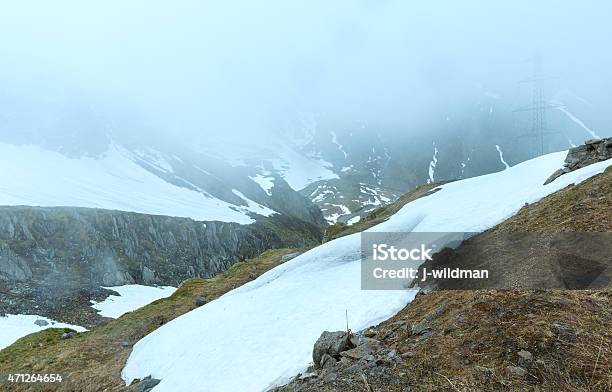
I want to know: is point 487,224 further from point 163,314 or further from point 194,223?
point 194,223

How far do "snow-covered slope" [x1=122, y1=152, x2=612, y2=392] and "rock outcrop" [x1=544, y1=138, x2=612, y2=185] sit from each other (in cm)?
123

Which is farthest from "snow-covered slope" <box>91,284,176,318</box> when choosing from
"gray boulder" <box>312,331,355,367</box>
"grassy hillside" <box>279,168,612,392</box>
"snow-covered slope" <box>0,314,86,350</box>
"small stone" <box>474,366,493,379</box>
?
"small stone" <box>474,366,493,379</box>

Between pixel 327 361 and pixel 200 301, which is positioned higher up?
pixel 327 361

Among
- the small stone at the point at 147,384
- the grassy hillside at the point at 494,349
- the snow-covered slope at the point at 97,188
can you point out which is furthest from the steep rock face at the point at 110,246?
the grassy hillside at the point at 494,349

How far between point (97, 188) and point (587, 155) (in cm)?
15215

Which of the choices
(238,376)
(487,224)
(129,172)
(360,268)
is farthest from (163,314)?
(129,172)

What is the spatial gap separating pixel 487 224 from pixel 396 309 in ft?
29.6

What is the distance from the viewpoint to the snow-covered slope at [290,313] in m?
15.7

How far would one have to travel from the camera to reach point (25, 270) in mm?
79375

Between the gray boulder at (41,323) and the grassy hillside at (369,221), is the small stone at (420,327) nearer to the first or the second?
the grassy hillside at (369,221)

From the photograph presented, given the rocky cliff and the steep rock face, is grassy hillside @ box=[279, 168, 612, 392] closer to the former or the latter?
the rocky cliff

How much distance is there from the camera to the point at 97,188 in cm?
15062

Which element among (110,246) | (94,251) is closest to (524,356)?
(94,251)

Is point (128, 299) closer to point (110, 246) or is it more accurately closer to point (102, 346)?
point (110, 246)
